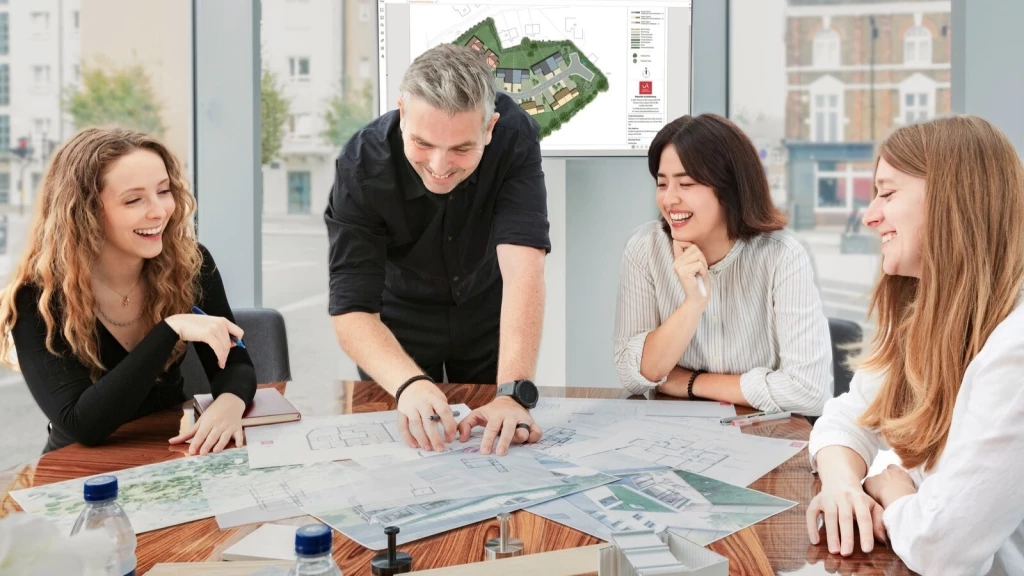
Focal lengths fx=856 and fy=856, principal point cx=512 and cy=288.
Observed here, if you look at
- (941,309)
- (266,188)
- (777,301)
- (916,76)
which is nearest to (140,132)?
(266,188)

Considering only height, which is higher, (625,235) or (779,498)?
(625,235)

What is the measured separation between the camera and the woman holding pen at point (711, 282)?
203 centimetres

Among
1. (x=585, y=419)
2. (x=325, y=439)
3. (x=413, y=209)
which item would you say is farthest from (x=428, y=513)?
(x=413, y=209)

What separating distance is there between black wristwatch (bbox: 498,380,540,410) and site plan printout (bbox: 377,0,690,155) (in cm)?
158

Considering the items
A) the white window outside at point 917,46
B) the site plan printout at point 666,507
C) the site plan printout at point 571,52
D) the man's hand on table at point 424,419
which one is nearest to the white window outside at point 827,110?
the white window outside at point 917,46

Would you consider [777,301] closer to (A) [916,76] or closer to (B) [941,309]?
(B) [941,309]

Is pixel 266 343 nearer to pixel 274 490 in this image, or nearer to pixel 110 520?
pixel 274 490

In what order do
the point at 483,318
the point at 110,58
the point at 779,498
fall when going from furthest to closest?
the point at 110,58 → the point at 483,318 → the point at 779,498

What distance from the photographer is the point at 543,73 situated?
10.2ft

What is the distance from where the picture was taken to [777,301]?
81.0 inches

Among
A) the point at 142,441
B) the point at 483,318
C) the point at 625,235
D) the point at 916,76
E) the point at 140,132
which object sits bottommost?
the point at 142,441

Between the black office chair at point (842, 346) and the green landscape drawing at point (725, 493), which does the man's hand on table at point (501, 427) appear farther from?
the black office chair at point (842, 346)

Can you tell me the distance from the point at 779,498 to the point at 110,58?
3.00 metres

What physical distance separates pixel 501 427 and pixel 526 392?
19cm
